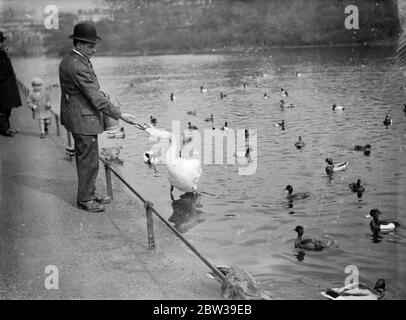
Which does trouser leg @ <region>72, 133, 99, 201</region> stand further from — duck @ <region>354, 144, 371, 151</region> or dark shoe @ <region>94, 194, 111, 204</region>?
duck @ <region>354, 144, 371, 151</region>

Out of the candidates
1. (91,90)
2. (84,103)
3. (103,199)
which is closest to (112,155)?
(103,199)

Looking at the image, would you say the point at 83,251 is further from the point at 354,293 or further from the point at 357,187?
the point at 357,187

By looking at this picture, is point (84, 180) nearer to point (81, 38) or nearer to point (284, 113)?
point (81, 38)

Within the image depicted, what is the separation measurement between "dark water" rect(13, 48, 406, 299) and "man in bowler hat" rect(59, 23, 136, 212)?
8.45ft

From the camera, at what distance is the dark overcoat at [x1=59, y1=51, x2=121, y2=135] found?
6844mm

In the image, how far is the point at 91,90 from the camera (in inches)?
269

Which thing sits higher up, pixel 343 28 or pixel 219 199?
pixel 343 28

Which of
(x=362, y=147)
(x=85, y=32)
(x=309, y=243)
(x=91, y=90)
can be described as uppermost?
(x=85, y=32)

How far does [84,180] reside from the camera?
24.2ft

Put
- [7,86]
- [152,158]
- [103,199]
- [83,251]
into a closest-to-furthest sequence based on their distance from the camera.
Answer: [83,251], [103,199], [7,86], [152,158]

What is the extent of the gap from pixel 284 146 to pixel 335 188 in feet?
17.6

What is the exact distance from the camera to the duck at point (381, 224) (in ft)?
31.9

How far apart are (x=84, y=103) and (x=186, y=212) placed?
179 inches
